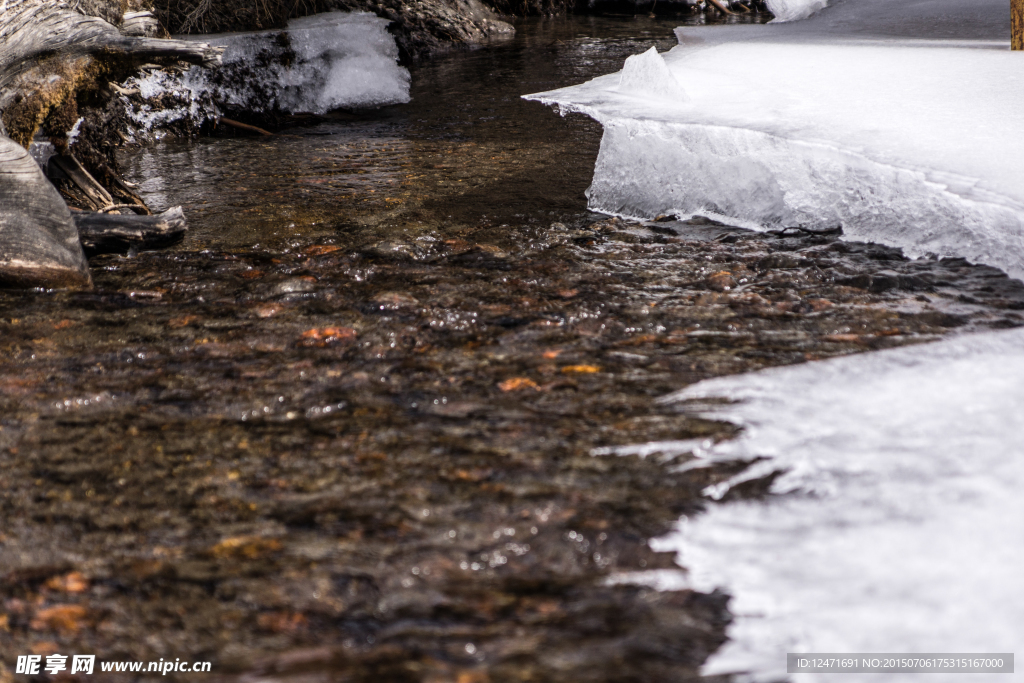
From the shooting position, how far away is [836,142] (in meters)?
3.62

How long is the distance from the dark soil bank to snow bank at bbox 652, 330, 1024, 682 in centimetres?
10

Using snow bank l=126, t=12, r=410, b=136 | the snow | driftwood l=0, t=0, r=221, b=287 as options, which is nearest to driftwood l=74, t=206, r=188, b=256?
driftwood l=0, t=0, r=221, b=287

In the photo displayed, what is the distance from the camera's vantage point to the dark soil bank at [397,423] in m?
1.65

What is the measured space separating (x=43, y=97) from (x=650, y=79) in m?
3.31

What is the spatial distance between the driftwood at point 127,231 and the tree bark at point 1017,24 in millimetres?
4940

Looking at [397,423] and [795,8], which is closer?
[397,423]

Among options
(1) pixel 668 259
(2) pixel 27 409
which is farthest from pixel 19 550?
(1) pixel 668 259

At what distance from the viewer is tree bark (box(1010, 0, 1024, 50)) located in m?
4.55

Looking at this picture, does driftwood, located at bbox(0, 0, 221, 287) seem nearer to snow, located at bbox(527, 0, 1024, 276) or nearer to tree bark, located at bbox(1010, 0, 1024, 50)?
snow, located at bbox(527, 0, 1024, 276)

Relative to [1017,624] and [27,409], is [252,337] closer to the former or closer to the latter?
[27,409]

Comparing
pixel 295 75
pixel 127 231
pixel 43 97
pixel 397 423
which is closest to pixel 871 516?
pixel 397 423

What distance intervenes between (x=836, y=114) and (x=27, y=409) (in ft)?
12.6

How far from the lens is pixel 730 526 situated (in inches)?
74.9

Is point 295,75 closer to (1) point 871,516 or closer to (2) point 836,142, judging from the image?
(2) point 836,142
